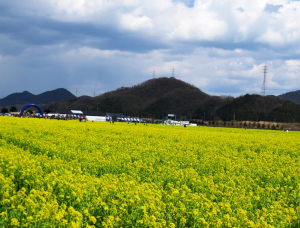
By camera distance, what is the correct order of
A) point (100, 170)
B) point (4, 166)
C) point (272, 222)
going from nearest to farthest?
point (272, 222), point (4, 166), point (100, 170)

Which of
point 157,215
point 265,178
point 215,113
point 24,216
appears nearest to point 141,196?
point 157,215

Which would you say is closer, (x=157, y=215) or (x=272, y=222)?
(x=157, y=215)

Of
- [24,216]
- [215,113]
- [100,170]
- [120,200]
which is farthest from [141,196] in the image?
[215,113]

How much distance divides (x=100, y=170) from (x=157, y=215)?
5.51 meters

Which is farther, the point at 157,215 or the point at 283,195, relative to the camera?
the point at 283,195

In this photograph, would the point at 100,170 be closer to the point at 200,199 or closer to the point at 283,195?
the point at 200,199

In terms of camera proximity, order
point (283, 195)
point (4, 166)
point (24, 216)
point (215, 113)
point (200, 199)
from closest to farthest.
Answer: point (24, 216)
point (200, 199)
point (283, 195)
point (4, 166)
point (215, 113)

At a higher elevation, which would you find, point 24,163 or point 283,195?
point 24,163

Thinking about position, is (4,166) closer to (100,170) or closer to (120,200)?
(100,170)

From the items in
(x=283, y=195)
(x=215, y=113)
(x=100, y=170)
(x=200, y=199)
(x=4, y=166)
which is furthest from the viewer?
(x=215, y=113)

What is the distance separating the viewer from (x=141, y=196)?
7348mm

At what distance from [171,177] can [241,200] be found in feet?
9.23

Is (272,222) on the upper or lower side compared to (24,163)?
lower

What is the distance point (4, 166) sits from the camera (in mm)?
10195
